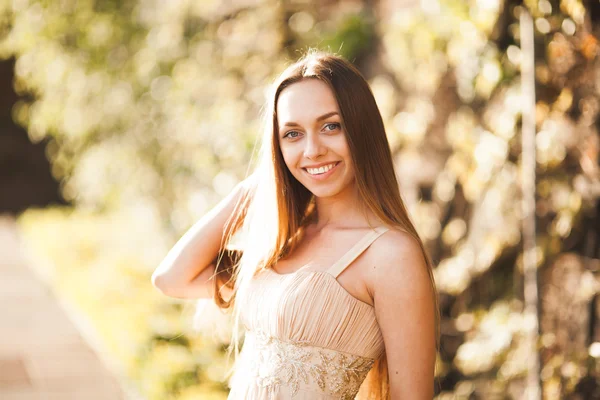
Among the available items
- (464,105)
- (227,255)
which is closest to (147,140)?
(464,105)

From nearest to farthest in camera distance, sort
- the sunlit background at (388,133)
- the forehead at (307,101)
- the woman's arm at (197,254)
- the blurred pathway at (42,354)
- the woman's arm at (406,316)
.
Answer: the woman's arm at (406,316) → the forehead at (307,101) → the woman's arm at (197,254) → the sunlit background at (388,133) → the blurred pathway at (42,354)

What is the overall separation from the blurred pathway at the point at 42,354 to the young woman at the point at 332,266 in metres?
2.91

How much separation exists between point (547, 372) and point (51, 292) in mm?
5848

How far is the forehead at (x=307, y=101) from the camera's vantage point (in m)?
1.79

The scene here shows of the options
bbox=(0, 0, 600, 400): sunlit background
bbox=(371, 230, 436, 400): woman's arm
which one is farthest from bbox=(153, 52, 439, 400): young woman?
bbox=(0, 0, 600, 400): sunlit background

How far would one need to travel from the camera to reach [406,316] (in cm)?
167

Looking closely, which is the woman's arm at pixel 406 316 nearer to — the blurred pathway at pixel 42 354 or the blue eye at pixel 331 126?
the blue eye at pixel 331 126

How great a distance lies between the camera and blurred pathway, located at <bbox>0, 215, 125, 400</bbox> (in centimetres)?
456

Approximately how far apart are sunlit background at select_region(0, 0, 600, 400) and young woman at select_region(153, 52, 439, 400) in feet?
3.09

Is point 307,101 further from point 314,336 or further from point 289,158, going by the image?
point 314,336

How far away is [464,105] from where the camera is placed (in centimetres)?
362

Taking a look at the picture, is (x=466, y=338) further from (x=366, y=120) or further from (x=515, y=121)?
(x=366, y=120)

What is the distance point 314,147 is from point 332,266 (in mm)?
321

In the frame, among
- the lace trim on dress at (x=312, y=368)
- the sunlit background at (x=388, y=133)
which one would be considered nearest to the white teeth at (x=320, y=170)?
the lace trim on dress at (x=312, y=368)
